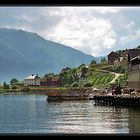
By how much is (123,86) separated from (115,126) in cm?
1122

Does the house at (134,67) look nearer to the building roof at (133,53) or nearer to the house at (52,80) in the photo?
the building roof at (133,53)

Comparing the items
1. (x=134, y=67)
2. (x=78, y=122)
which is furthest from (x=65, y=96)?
(x=78, y=122)

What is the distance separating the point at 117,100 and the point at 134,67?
2087mm

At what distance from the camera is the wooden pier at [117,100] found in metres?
19.5

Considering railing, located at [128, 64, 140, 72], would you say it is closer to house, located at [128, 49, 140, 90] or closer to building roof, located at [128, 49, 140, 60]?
house, located at [128, 49, 140, 90]

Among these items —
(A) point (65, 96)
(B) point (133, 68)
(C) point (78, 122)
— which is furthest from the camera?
(A) point (65, 96)

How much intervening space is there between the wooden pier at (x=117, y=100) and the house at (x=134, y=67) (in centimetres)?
84

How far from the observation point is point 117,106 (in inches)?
856

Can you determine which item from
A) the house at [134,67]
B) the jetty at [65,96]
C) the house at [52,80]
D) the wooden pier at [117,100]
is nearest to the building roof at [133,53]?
the house at [134,67]

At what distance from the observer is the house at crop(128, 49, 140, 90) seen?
20.9 metres

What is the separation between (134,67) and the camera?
21.7m

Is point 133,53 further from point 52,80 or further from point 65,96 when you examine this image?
point 65,96
